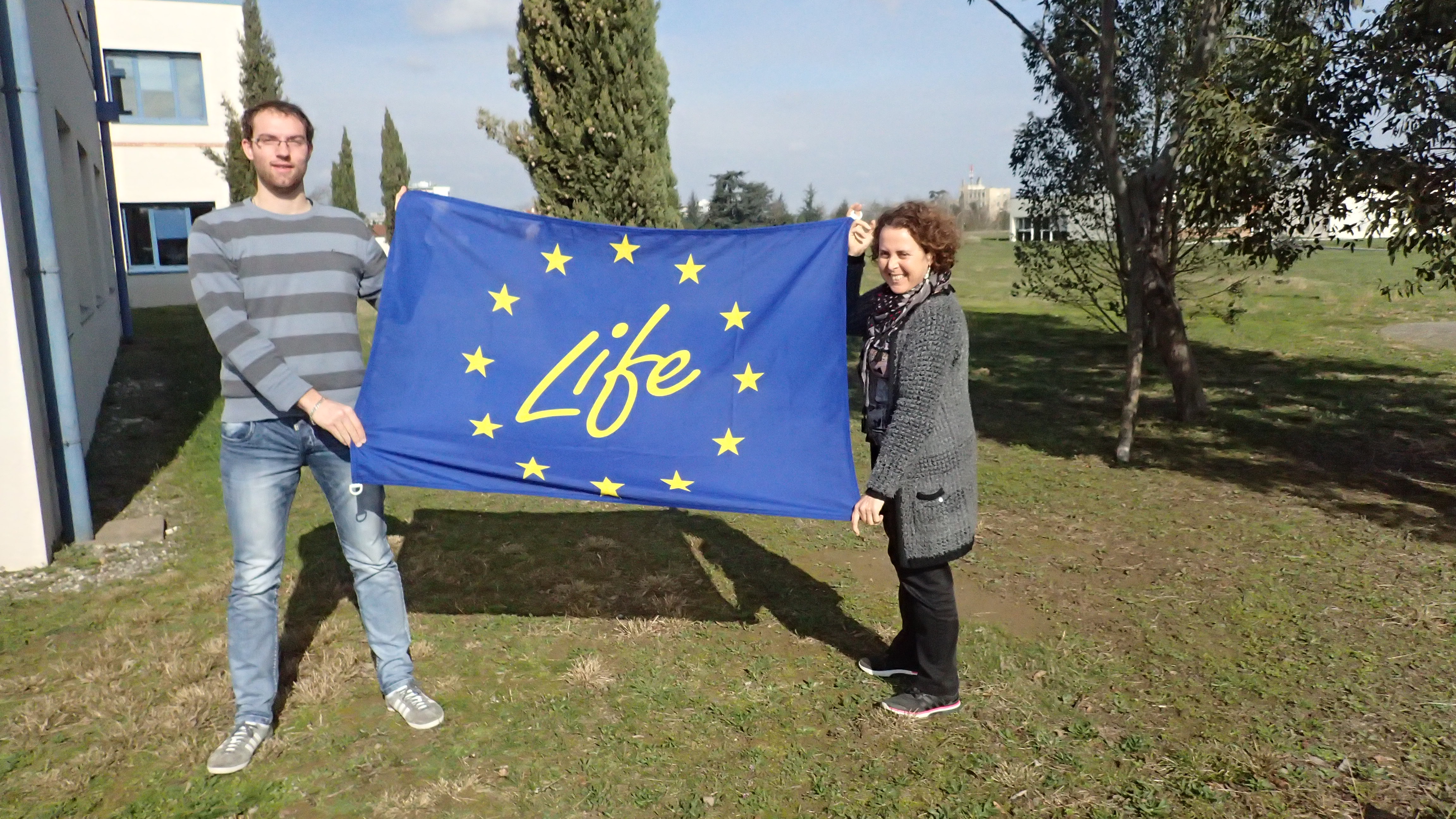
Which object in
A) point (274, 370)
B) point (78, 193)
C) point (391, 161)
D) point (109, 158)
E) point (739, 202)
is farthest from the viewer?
point (391, 161)

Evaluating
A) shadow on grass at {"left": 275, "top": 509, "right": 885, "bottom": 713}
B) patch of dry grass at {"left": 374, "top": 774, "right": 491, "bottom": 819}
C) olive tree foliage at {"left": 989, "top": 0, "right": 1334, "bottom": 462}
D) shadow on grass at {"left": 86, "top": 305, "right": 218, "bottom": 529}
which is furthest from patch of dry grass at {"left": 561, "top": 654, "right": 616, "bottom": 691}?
olive tree foliage at {"left": 989, "top": 0, "right": 1334, "bottom": 462}

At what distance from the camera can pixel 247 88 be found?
25.0 m

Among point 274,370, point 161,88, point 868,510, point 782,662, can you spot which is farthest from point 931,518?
point 161,88

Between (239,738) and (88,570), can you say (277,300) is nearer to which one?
(239,738)

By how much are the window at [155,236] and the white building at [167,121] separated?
2 cm

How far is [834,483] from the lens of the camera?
13.0ft

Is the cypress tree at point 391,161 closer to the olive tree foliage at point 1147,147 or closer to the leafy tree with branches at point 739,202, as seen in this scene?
the leafy tree with branches at point 739,202

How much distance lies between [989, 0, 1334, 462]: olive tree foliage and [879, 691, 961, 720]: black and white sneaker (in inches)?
187

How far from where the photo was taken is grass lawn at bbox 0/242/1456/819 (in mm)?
3502

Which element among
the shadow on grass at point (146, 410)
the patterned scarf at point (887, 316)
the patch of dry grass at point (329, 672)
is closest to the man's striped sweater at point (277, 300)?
the patch of dry grass at point (329, 672)

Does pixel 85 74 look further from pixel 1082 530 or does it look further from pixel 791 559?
pixel 1082 530

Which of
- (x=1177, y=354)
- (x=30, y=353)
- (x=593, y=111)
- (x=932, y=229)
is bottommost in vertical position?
(x=1177, y=354)

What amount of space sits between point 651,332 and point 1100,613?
292cm

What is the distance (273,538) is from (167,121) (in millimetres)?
25214
